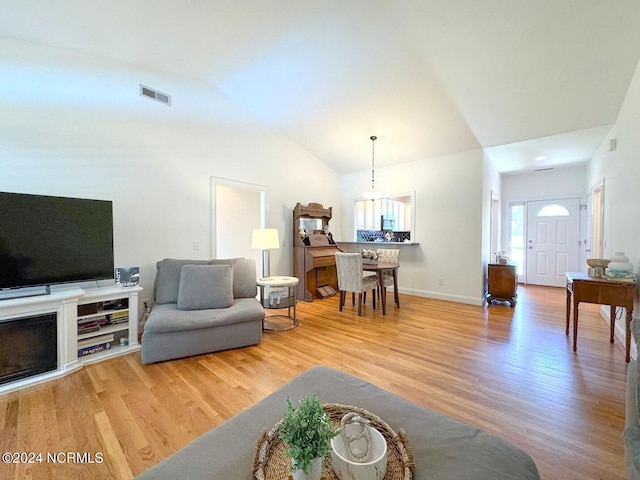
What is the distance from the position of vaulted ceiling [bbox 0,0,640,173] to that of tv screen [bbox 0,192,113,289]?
1697mm

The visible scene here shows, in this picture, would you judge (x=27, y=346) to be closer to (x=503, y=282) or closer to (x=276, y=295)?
(x=276, y=295)

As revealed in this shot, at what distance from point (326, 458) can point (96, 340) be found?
2.86 m

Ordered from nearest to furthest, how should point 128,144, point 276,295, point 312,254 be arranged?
1. point 128,144
2. point 276,295
3. point 312,254

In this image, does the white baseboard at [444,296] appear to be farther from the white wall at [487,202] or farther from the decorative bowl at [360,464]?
the decorative bowl at [360,464]

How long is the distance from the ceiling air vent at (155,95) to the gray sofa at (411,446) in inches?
155

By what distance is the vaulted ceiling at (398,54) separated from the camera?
2.40m

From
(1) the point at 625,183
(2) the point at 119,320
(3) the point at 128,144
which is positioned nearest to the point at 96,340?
(2) the point at 119,320

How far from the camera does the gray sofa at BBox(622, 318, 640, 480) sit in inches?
38.2

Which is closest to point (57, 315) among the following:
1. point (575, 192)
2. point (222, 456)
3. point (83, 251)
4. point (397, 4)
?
point (83, 251)

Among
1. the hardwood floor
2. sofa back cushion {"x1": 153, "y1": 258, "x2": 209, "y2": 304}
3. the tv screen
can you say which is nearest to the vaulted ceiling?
the tv screen

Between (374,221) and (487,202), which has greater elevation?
(487,202)

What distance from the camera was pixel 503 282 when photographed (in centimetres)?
454

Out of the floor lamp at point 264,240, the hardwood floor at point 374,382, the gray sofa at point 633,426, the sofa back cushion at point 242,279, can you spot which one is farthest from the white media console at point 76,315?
the gray sofa at point 633,426

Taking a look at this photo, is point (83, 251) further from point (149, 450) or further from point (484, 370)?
point (484, 370)
